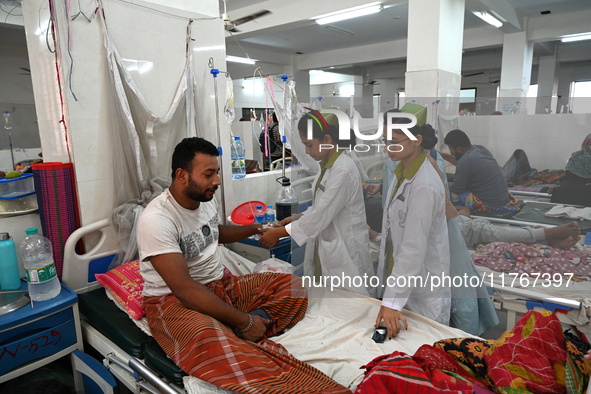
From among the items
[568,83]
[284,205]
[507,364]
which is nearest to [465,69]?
[568,83]

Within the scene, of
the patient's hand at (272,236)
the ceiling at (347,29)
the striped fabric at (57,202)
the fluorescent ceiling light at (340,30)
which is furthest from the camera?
the fluorescent ceiling light at (340,30)

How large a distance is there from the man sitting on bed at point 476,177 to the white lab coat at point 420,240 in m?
0.08

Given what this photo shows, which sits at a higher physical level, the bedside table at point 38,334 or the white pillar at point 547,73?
the white pillar at point 547,73

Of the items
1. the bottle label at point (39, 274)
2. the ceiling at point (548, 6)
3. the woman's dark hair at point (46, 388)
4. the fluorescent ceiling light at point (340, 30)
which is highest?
the fluorescent ceiling light at point (340, 30)

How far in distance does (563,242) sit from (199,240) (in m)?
1.52

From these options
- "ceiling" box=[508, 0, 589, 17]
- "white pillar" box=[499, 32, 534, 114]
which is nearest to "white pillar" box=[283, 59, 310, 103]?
"white pillar" box=[499, 32, 534, 114]

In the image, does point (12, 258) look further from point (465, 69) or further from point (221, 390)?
point (465, 69)

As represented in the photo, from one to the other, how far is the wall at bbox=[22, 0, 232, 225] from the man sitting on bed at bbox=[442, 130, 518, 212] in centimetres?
198

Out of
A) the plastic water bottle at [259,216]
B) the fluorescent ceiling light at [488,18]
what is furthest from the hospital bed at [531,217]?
the fluorescent ceiling light at [488,18]

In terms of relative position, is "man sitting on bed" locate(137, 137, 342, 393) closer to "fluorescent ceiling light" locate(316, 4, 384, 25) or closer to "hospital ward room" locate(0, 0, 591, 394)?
"hospital ward room" locate(0, 0, 591, 394)

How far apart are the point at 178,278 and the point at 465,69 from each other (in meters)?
12.4

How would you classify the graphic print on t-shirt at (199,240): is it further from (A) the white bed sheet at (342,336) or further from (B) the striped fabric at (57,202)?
(B) the striped fabric at (57,202)

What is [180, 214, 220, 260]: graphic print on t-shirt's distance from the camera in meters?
1.80

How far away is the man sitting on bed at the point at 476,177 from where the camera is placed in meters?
1.36
